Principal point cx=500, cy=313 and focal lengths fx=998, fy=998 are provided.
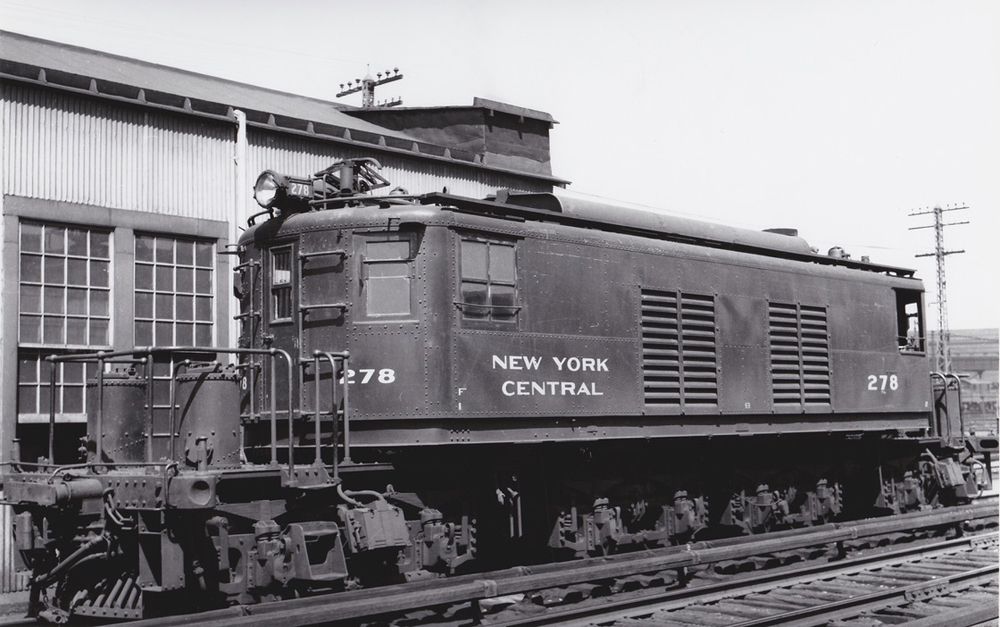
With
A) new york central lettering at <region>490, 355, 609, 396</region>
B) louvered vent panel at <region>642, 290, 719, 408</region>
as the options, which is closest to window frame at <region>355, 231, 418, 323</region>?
new york central lettering at <region>490, 355, 609, 396</region>

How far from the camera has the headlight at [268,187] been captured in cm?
1027

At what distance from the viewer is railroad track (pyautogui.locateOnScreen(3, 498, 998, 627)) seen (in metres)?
8.34

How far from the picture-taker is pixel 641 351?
1171cm

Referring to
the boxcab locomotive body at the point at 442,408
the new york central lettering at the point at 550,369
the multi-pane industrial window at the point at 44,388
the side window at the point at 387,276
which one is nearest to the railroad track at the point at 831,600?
the boxcab locomotive body at the point at 442,408

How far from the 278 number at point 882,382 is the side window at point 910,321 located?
80 centimetres

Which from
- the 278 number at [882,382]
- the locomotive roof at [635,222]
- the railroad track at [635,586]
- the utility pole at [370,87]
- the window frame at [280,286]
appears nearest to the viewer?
the railroad track at [635,586]

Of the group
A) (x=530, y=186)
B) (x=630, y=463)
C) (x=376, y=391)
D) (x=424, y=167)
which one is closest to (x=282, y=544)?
(x=376, y=391)

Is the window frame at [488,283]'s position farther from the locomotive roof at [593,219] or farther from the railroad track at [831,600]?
the railroad track at [831,600]

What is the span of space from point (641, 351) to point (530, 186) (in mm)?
9759

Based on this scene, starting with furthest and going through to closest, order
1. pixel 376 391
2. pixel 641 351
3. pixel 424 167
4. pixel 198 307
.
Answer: pixel 424 167 < pixel 198 307 < pixel 641 351 < pixel 376 391

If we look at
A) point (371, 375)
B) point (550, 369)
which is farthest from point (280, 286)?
point (550, 369)

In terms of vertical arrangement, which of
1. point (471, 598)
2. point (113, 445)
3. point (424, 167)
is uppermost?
point (424, 167)

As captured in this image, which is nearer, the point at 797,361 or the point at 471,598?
the point at 471,598

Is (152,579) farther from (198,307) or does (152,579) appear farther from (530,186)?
(530,186)
